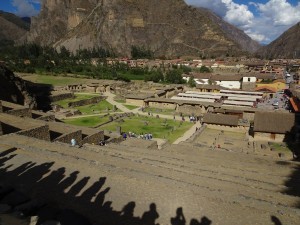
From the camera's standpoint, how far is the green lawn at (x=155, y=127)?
3654 cm

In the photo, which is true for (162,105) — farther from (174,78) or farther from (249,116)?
(174,78)

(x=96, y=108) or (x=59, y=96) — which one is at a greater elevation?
(x=59, y=96)

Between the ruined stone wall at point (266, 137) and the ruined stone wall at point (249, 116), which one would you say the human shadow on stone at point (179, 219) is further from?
the ruined stone wall at point (249, 116)

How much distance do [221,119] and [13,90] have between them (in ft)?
107

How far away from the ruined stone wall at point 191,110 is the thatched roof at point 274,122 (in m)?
13.3

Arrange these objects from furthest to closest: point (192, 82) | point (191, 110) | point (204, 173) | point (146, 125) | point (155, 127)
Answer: point (192, 82) < point (191, 110) < point (146, 125) < point (155, 127) < point (204, 173)

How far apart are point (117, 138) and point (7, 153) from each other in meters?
10.6

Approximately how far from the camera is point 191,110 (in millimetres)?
48781

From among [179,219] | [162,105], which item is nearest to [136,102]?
[162,105]

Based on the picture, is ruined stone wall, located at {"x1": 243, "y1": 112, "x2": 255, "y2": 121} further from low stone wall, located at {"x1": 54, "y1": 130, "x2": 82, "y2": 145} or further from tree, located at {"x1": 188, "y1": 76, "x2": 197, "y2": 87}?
tree, located at {"x1": 188, "y1": 76, "x2": 197, "y2": 87}

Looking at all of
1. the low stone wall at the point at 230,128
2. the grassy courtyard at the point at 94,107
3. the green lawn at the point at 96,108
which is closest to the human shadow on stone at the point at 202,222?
the low stone wall at the point at 230,128

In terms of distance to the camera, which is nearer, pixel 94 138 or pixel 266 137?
pixel 94 138

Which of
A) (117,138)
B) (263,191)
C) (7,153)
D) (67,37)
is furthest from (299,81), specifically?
(67,37)

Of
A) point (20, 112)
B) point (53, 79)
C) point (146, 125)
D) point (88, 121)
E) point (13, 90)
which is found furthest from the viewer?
point (53, 79)
